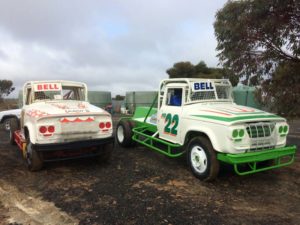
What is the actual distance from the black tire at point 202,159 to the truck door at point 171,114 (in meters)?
0.73

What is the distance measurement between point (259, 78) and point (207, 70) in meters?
26.0

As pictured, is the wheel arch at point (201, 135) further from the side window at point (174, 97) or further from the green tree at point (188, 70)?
the green tree at point (188, 70)

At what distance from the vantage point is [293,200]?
491 centimetres

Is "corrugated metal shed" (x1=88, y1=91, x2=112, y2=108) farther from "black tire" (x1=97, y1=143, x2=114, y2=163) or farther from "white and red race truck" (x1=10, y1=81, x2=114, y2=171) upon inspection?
"black tire" (x1=97, y1=143, x2=114, y2=163)

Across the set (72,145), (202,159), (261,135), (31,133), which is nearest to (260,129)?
(261,135)

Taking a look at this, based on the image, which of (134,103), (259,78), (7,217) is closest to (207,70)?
(134,103)

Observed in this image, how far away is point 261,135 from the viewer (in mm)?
5609

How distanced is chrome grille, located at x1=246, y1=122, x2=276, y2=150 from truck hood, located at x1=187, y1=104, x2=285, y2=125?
120mm

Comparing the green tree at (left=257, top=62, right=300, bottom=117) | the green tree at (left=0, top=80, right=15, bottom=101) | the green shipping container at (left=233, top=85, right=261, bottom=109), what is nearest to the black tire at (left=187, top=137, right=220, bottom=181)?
the green tree at (left=257, top=62, right=300, bottom=117)

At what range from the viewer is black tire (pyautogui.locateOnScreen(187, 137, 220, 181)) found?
18.2 feet

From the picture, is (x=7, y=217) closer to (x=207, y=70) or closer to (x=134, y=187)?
(x=134, y=187)

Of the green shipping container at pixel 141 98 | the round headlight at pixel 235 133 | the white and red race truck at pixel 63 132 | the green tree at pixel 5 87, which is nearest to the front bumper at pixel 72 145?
the white and red race truck at pixel 63 132

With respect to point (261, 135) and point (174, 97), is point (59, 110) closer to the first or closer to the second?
point (174, 97)

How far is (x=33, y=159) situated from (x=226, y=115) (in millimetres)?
4112
